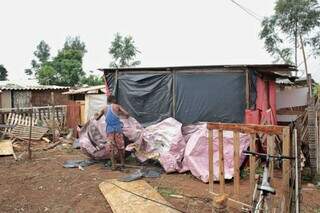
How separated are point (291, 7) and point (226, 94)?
41.5ft

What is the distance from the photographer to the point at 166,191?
5.97 metres

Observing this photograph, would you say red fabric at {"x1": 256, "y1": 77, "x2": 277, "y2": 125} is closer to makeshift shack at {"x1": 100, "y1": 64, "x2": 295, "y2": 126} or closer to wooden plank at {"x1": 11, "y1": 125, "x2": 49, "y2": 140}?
makeshift shack at {"x1": 100, "y1": 64, "x2": 295, "y2": 126}

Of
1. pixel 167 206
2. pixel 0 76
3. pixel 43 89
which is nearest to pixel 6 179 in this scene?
pixel 167 206

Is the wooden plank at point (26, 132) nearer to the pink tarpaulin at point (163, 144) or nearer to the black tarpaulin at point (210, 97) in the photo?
the pink tarpaulin at point (163, 144)

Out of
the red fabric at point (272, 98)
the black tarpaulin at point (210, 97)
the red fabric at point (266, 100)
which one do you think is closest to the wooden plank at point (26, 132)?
the black tarpaulin at point (210, 97)

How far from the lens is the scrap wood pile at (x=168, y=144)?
23.4 ft

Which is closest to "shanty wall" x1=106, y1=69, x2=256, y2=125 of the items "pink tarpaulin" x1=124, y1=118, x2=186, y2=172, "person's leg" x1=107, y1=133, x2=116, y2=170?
"pink tarpaulin" x1=124, y1=118, x2=186, y2=172

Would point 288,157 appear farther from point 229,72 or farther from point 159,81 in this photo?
point 159,81

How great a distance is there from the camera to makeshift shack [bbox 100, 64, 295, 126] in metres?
8.05

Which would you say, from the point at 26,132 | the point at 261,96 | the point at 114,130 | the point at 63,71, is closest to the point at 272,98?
the point at 261,96

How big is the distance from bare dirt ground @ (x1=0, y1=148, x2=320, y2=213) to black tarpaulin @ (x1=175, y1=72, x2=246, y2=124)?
189 centimetres

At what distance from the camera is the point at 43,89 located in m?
22.5

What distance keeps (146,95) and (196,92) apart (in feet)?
4.88

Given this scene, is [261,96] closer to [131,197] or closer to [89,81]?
[131,197]
